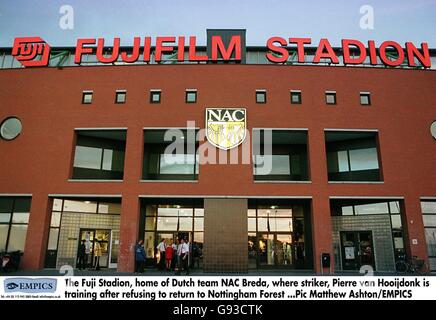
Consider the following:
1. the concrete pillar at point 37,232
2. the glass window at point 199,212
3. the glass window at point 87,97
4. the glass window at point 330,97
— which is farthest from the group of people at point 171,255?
the glass window at point 330,97

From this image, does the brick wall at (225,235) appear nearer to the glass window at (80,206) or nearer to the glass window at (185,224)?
the glass window at (185,224)

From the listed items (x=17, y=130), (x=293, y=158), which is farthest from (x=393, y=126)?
(x=17, y=130)

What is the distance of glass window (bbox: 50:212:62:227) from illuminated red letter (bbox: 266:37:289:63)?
1700cm

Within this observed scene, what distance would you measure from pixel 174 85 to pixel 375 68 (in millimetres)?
13421

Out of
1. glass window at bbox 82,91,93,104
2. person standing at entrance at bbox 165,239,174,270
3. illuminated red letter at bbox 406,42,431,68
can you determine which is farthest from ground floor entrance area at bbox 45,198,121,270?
illuminated red letter at bbox 406,42,431,68

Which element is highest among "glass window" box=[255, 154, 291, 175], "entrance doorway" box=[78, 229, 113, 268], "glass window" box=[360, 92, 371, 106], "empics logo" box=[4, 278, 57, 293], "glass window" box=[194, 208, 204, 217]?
"glass window" box=[360, 92, 371, 106]

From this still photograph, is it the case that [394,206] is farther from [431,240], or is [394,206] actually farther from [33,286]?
[33,286]

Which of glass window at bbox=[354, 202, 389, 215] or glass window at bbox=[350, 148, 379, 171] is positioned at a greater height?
glass window at bbox=[350, 148, 379, 171]

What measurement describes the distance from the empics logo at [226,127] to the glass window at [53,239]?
441 inches

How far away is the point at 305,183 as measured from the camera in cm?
1952

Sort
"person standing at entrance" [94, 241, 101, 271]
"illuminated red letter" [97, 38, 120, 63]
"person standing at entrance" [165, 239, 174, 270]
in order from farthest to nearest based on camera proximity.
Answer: "illuminated red letter" [97, 38, 120, 63] → "person standing at entrance" [94, 241, 101, 271] → "person standing at entrance" [165, 239, 174, 270]

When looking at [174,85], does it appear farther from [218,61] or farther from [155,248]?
[155,248]

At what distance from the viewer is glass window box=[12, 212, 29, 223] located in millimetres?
19797

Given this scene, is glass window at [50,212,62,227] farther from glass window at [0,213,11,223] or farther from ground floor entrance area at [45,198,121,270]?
glass window at [0,213,11,223]
